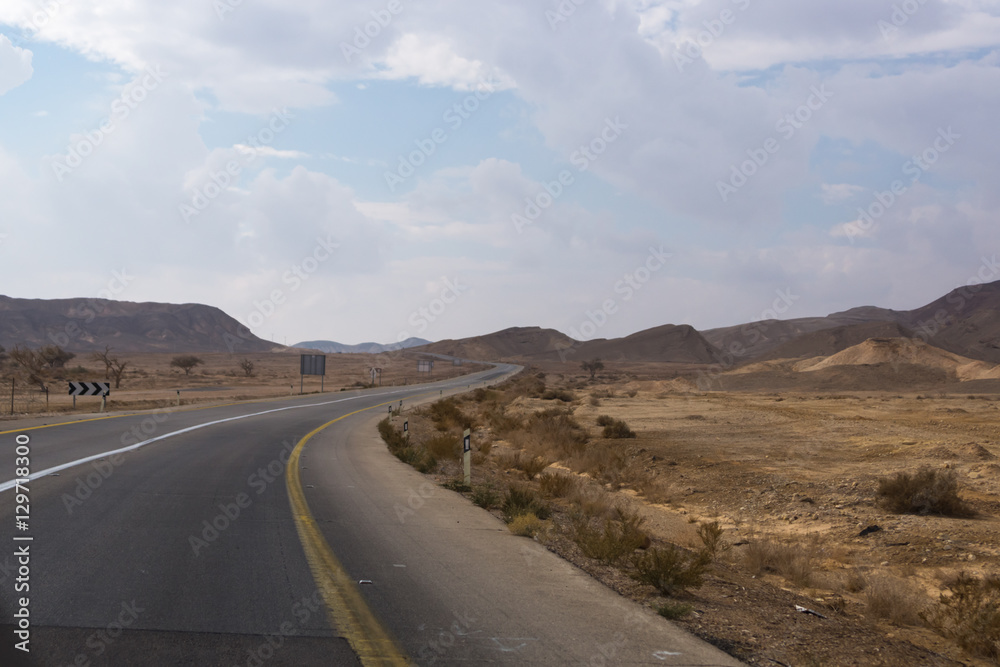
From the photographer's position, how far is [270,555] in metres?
7.25

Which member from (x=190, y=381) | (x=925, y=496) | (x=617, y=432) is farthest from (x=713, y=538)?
(x=190, y=381)

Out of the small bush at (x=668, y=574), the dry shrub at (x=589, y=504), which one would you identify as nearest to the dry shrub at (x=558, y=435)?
the dry shrub at (x=589, y=504)

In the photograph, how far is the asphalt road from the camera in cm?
490

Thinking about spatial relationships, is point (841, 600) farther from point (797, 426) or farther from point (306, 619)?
point (797, 426)

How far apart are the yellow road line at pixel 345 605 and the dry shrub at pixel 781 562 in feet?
19.5

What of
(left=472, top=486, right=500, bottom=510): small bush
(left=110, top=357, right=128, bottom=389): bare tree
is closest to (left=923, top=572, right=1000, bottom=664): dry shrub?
(left=472, top=486, right=500, bottom=510): small bush

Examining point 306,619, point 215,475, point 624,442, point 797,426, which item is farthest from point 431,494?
point 797,426

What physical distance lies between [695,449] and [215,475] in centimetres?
1556

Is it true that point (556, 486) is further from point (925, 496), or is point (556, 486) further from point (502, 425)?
point (502, 425)

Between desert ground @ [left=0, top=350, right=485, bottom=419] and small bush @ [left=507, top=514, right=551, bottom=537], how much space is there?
70.0 feet

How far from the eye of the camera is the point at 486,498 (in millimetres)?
12211

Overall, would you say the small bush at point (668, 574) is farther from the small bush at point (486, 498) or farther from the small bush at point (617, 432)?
the small bush at point (617, 432)

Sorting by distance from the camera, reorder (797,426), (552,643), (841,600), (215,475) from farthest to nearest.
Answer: (797,426)
(215,475)
(841,600)
(552,643)

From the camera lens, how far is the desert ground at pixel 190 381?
39106 mm
